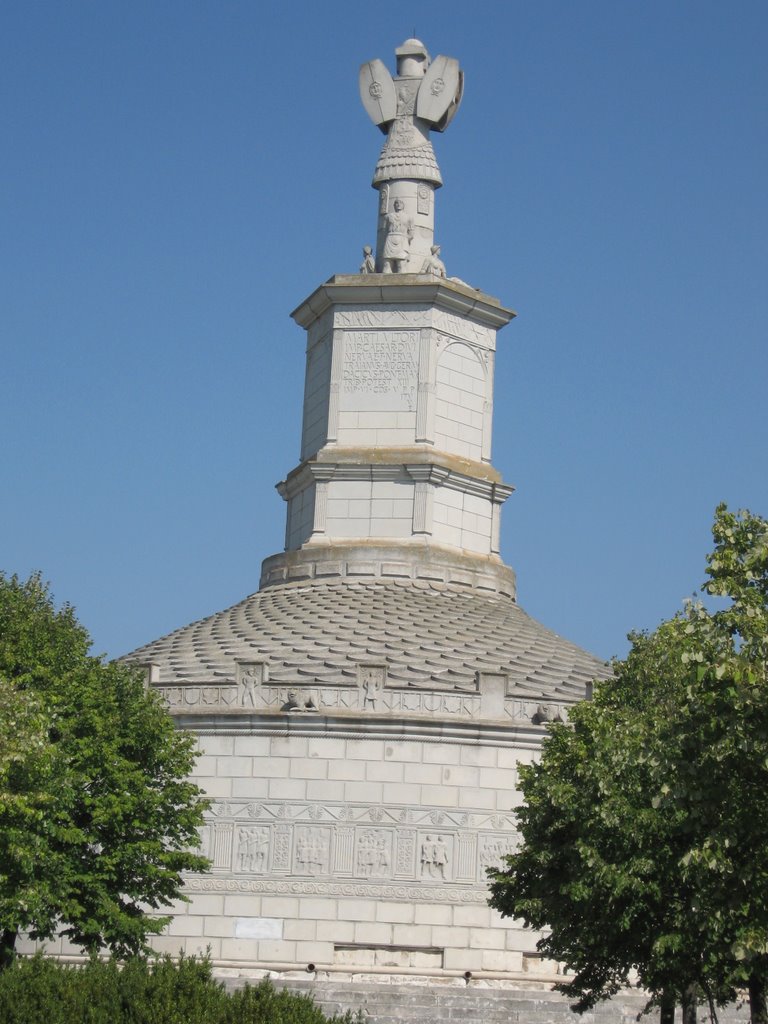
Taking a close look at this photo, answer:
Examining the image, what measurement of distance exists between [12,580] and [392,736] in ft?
34.0

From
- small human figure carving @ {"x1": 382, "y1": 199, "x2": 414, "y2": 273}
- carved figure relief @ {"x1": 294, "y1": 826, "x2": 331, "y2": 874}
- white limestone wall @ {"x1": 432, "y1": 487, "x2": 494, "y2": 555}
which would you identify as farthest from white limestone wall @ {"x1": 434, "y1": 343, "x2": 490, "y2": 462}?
carved figure relief @ {"x1": 294, "y1": 826, "x2": 331, "y2": 874}

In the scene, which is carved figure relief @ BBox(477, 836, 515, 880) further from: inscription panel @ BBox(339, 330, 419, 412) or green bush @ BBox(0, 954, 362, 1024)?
inscription panel @ BBox(339, 330, 419, 412)

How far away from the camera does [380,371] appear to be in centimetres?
6241

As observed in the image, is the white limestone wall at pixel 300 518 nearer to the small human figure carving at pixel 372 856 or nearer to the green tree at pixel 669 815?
the small human figure carving at pixel 372 856

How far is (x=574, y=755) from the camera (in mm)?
35688

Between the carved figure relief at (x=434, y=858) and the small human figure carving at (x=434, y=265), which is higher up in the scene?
the small human figure carving at (x=434, y=265)

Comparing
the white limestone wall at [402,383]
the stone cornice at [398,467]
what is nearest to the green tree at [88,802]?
the stone cornice at [398,467]

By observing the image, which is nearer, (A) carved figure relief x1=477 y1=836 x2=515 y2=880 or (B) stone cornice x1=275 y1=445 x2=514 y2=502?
(A) carved figure relief x1=477 y1=836 x2=515 y2=880

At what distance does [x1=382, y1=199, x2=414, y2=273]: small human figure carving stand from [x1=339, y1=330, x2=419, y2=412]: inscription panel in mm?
2506

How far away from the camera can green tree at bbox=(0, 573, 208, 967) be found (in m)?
34.8

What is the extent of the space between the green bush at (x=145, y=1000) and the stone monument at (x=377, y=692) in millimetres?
15101

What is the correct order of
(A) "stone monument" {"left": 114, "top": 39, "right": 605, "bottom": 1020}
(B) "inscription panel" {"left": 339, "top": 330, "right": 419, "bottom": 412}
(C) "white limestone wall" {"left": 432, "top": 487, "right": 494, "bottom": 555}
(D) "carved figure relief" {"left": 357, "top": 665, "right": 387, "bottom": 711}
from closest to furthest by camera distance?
(A) "stone monument" {"left": 114, "top": 39, "right": 605, "bottom": 1020} < (D) "carved figure relief" {"left": 357, "top": 665, "right": 387, "bottom": 711} < (C) "white limestone wall" {"left": 432, "top": 487, "right": 494, "bottom": 555} < (B) "inscription panel" {"left": 339, "top": 330, "right": 419, "bottom": 412}

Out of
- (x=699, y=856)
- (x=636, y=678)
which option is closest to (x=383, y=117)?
(x=636, y=678)

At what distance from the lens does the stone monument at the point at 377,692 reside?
46.7 m
